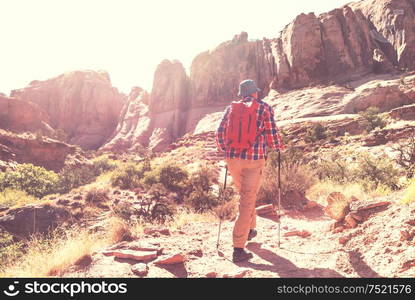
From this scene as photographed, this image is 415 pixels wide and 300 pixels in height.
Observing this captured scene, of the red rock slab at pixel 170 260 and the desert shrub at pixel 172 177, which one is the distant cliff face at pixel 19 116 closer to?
the desert shrub at pixel 172 177

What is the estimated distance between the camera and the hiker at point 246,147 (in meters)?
3.77

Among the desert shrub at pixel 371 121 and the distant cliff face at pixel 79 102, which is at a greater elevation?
the distant cliff face at pixel 79 102

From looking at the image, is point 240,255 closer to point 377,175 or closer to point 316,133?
point 377,175

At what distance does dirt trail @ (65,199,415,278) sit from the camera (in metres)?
3.23

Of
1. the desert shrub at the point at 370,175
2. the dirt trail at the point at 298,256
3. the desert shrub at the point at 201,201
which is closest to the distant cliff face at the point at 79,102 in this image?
the desert shrub at the point at 201,201

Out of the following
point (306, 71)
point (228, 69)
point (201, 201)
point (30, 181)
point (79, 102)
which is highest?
point (228, 69)

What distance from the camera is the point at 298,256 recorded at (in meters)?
3.96

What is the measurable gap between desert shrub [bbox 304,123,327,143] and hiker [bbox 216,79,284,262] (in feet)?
78.0

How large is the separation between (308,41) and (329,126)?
2373 cm

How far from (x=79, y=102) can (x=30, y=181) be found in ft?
166

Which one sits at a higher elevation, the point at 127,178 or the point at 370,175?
the point at 370,175

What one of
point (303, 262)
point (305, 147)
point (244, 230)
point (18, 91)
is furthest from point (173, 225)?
point (18, 91)

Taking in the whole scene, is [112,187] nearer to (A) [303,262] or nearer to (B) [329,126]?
(A) [303,262]

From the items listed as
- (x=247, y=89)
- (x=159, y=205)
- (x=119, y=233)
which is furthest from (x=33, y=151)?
(x=247, y=89)
